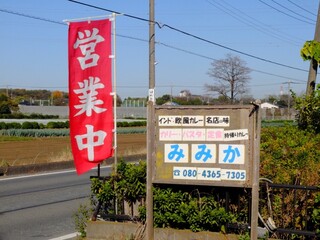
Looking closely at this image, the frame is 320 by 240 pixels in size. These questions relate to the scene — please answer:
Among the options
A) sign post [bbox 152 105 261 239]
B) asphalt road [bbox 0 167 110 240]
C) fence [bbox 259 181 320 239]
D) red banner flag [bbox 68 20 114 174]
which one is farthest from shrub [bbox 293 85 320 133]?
asphalt road [bbox 0 167 110 240]

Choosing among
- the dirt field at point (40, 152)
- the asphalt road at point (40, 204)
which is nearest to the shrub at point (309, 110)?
the asphalt road at point (40, 204)

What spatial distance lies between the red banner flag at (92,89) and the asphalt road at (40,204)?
7.09 ft

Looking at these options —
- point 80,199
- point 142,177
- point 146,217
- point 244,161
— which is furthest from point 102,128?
point 80,199

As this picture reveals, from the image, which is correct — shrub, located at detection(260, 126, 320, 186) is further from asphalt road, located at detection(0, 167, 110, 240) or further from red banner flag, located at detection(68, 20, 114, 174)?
asphalt road, located at detection(0, 167, 110, 240)

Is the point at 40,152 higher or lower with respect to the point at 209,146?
lower

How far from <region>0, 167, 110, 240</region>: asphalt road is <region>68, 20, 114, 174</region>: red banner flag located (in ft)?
7.09

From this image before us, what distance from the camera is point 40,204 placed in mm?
11344

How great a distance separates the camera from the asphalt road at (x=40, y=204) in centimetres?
865

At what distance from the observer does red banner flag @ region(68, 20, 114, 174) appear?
6.84 meters

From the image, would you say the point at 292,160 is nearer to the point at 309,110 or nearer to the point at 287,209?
the point at 287,209

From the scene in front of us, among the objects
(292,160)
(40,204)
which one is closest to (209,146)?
(292,160)

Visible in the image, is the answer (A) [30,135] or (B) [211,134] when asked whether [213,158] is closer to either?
(B) [211,134]

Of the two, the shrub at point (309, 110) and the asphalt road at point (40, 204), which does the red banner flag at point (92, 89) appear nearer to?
the asphalt road at point (40, 204)

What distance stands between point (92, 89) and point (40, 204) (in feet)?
17.4
